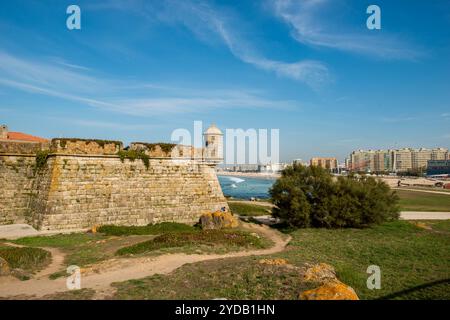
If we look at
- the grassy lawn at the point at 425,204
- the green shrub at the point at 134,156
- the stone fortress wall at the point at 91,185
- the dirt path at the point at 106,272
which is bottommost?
the grassy lawn at the point at 425,204

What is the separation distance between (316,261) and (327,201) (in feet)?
29.0

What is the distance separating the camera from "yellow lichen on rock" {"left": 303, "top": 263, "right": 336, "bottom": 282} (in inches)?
351

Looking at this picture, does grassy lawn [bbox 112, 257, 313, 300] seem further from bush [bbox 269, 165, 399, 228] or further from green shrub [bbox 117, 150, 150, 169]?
green shrub [bbox 117, 150, 150, 169]

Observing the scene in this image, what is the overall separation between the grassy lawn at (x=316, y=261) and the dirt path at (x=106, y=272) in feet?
2.34

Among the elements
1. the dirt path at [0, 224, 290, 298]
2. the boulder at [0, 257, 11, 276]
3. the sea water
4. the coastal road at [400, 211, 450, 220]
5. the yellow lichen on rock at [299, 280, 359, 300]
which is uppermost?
the yellow lichen on rock at [299, 280, 359, 300]

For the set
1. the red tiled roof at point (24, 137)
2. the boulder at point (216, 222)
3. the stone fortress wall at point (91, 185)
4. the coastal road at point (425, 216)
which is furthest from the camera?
the red tiled roof at point (24, 137)

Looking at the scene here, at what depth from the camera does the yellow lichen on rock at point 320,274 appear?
8.92 meters

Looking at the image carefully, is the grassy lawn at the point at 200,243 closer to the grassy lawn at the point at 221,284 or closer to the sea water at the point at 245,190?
the grassy lawn at the point at 221,284

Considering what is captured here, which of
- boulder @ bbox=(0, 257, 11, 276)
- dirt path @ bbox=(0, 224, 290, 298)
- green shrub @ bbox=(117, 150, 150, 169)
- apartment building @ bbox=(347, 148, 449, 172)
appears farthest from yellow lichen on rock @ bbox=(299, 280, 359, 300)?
apartment building @ bbox=(347, 148, 449, 172)

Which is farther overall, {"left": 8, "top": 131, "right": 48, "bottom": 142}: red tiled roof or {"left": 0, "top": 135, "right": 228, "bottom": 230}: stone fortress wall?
{"left": 8, "top": 131, "right": 48, "bottom": 142}: red tiled roof

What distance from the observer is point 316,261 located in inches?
470

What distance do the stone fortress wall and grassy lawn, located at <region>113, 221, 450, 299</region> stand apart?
9.77 m

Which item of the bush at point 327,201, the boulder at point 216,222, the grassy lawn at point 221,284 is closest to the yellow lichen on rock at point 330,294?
the grassy lawn at point 221,284
